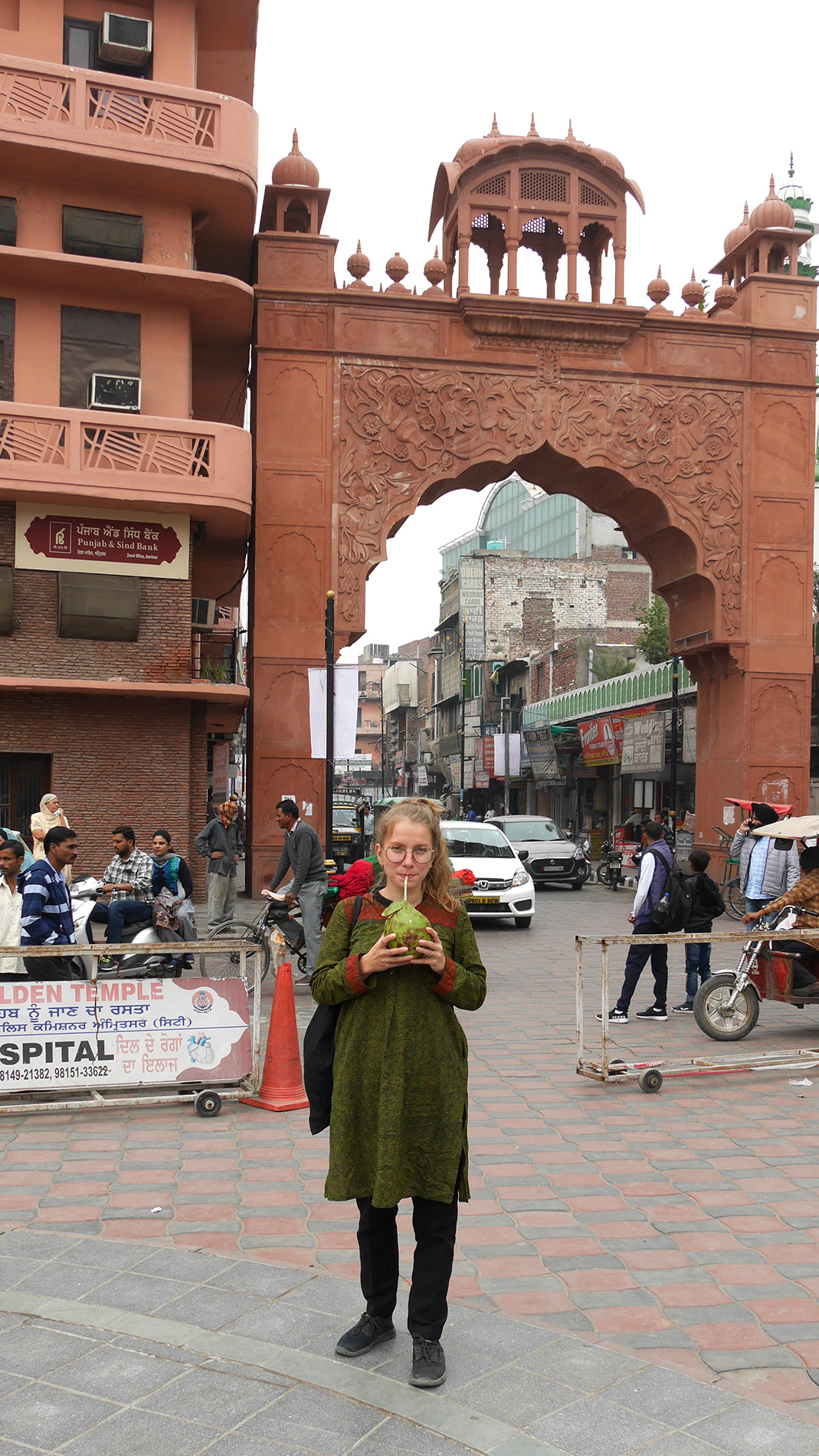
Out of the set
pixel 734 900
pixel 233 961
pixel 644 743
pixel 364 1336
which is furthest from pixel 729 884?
pixel 364 1336

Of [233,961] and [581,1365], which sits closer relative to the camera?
[581,1365]

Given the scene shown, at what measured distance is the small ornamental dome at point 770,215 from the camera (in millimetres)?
23172

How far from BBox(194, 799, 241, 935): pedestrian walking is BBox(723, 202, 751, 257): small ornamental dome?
54.0 feet

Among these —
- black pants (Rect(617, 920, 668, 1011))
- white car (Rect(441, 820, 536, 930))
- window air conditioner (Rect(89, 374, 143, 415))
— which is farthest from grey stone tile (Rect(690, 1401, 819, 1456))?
window air conditioner (Rect(89, 374, 143, 415))

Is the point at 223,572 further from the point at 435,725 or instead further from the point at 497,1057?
the point at 435,725

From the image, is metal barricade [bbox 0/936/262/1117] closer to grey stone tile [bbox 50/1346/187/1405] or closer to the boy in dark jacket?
grey stone tile [bbox 50/1346/187/1405]

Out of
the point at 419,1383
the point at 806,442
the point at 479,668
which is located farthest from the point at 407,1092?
the point at 479,668

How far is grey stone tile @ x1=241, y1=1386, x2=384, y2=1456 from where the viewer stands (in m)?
3.17

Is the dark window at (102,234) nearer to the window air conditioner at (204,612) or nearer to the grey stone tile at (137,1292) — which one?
the window air conditioner at (204,612)

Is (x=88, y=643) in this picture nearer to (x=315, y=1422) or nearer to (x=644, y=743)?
(x=315, y=1422)

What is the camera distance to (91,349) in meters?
18.7

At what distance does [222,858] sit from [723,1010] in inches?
286

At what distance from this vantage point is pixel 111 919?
→ 385 inches

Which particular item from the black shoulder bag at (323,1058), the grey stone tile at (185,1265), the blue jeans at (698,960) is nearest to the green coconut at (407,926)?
the black shoulder bag at (323,1058)
